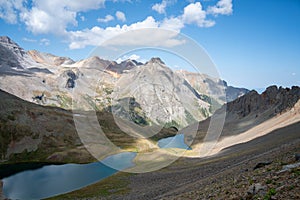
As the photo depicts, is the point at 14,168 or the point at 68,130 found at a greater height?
the point at 68,130

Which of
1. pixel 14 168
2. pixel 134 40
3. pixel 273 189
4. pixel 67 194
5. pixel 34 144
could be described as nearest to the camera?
pixel 273 189

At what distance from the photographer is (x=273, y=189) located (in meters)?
16.2

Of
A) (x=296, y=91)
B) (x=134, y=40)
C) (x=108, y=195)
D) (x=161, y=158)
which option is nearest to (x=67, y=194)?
(x=108, y=195)

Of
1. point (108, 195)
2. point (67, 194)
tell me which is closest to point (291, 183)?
point (108, 195)

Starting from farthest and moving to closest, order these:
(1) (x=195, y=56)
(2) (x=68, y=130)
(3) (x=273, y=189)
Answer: (2) (x=68, y=130) < (1) (x=195, y=56) < (3) (x=273, y=189)

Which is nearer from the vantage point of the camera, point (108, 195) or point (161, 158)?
point (108, 195)

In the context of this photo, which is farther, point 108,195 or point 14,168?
point 14,168

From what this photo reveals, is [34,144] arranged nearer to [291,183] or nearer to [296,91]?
[291,183]

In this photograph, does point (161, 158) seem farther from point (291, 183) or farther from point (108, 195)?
point (291, 183)

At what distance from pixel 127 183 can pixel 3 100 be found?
13669 cm

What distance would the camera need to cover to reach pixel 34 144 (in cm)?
14450

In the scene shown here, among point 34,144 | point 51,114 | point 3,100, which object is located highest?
point 3,100

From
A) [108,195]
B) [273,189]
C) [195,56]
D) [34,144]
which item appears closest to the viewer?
[273,189]

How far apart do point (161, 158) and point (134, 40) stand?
72.4 metres
